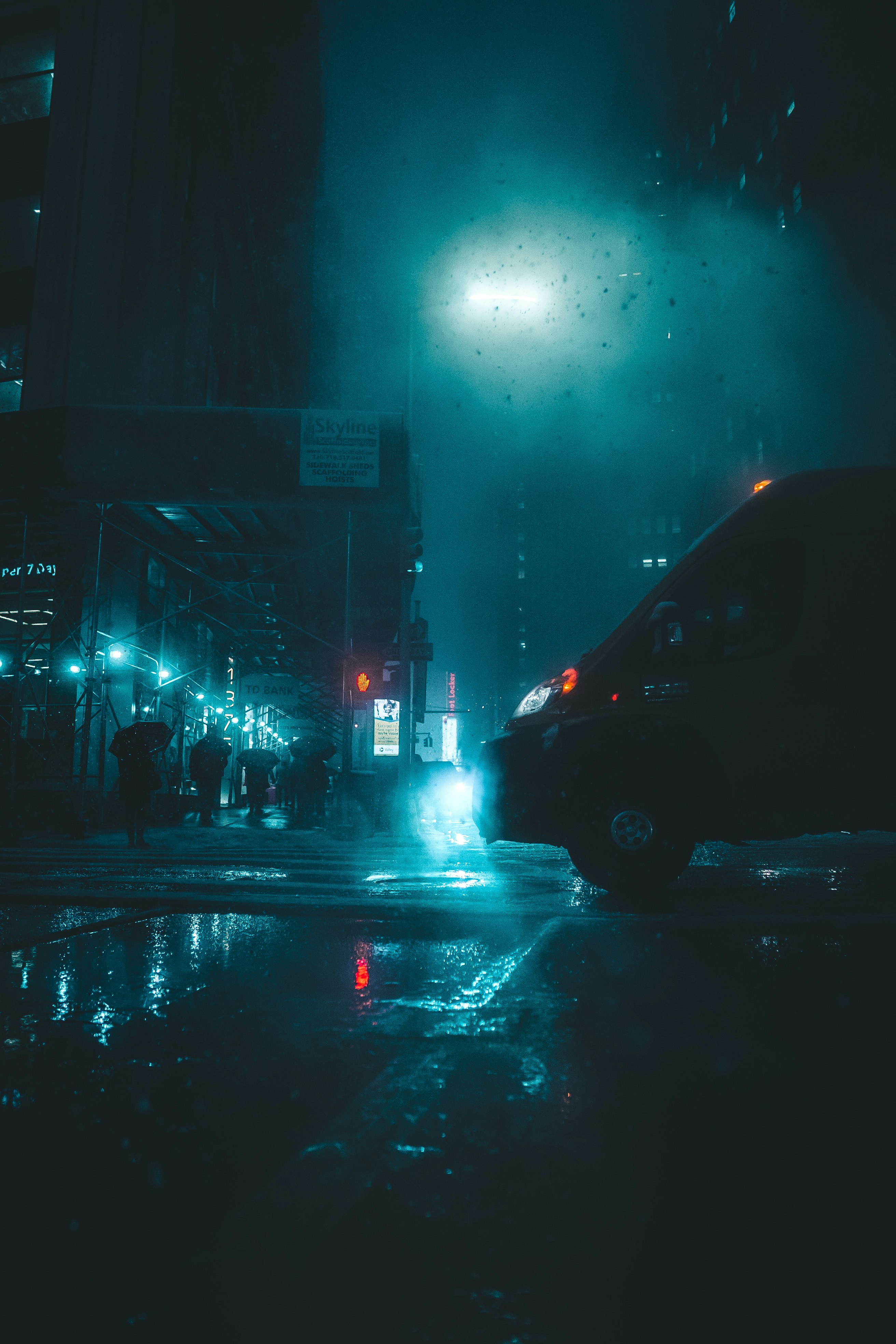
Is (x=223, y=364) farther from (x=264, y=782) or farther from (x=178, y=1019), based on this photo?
(x=178, y=1019)

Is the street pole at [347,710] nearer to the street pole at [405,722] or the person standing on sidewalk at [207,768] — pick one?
the street pole at [405,722]

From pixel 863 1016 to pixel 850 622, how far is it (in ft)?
10.4

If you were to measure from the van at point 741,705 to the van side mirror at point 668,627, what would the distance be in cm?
1

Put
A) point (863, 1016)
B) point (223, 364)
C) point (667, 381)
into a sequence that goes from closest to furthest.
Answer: point (863, 1016)
point (223, 364)
point (667, 381)

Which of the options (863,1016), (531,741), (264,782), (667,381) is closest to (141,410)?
Result: (264,782)

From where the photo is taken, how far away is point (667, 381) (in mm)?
94750

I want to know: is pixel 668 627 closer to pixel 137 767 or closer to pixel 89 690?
pixel 137 767

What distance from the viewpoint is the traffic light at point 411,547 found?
15.7 meters

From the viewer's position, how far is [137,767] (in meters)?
10.8

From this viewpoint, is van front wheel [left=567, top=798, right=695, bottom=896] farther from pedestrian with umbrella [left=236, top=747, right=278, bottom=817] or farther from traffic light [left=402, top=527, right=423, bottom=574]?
pedestrian with umbrella [left=236, top=747, right=278, bottom=817]

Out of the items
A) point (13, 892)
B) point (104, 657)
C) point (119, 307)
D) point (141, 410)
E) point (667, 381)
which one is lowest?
point (13, 892)

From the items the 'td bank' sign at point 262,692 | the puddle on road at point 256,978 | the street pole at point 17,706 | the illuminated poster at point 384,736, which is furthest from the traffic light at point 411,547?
the illuminated poster at point 384,736

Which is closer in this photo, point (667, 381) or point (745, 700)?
point (745, 700)

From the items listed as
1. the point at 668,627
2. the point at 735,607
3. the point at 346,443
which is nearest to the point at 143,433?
the point at 346,443
